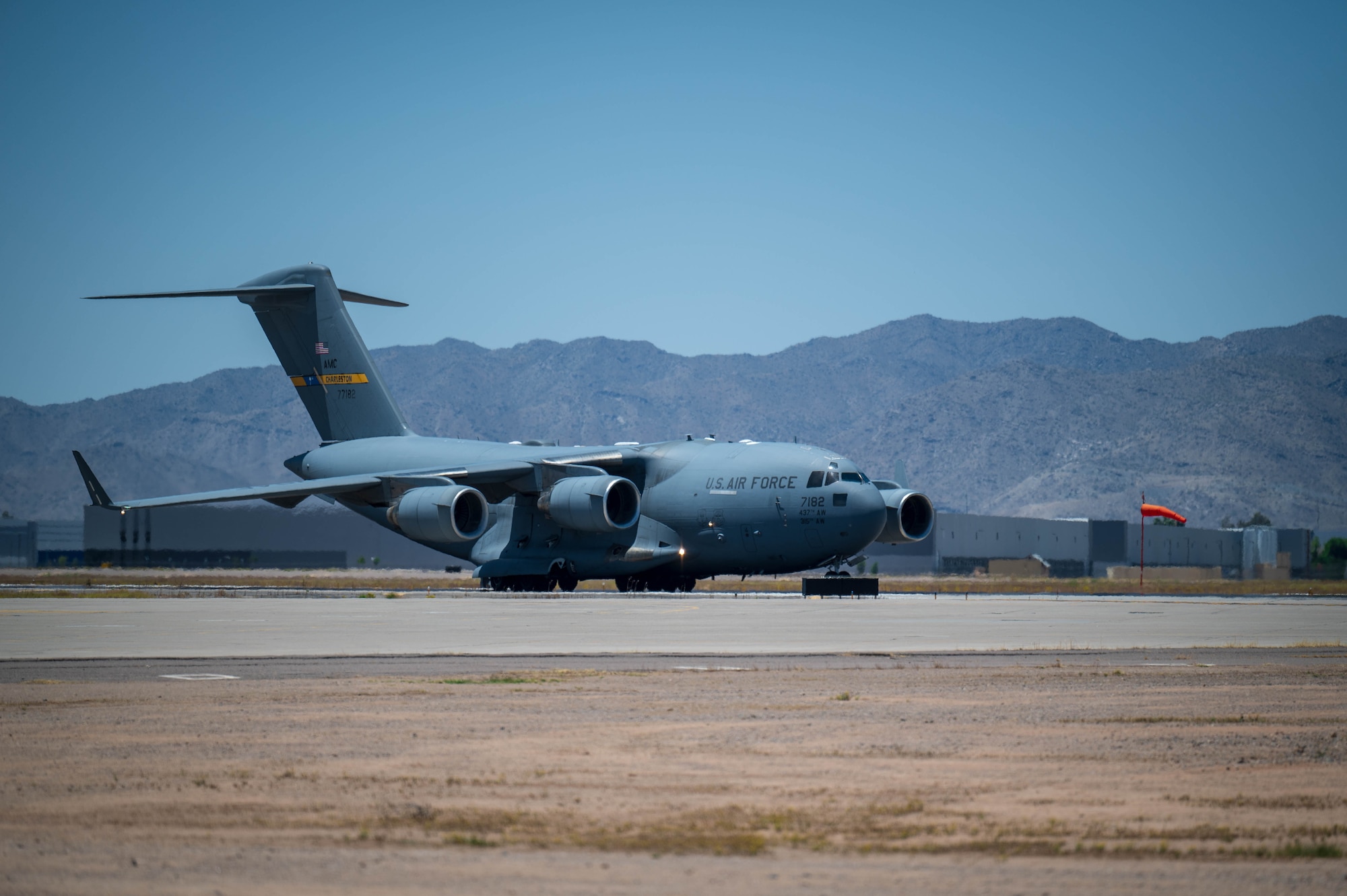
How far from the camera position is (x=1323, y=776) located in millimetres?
7879

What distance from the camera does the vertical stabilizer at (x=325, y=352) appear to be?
4344cm

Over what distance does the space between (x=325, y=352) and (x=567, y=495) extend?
11.5m

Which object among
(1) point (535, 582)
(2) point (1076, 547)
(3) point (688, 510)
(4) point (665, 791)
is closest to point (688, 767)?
(4) point (665, 791)

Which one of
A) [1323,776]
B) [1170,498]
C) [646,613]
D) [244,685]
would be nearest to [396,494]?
[646,613]

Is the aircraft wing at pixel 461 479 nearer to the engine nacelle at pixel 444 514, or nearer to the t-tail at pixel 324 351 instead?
the engine nacelle at pixel 444 514

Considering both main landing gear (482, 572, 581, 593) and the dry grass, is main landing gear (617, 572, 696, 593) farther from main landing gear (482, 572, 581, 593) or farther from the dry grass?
the dry grass

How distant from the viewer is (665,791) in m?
7.29

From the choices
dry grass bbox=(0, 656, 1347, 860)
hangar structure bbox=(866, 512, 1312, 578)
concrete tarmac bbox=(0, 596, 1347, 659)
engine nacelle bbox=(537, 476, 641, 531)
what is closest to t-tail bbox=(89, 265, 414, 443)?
engine nacelle bbox=(537, 476, 641, 531)

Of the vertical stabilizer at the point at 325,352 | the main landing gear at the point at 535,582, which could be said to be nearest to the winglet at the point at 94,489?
the vertical stabilizer at the point at 325,352

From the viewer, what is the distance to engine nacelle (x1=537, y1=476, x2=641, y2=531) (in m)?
36.4

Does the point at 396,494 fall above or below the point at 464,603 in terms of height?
above

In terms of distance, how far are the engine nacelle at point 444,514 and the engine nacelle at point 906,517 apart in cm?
1067

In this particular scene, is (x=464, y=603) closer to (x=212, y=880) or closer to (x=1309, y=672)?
(x=1309, y=672)

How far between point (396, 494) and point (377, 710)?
2867 centimetres
